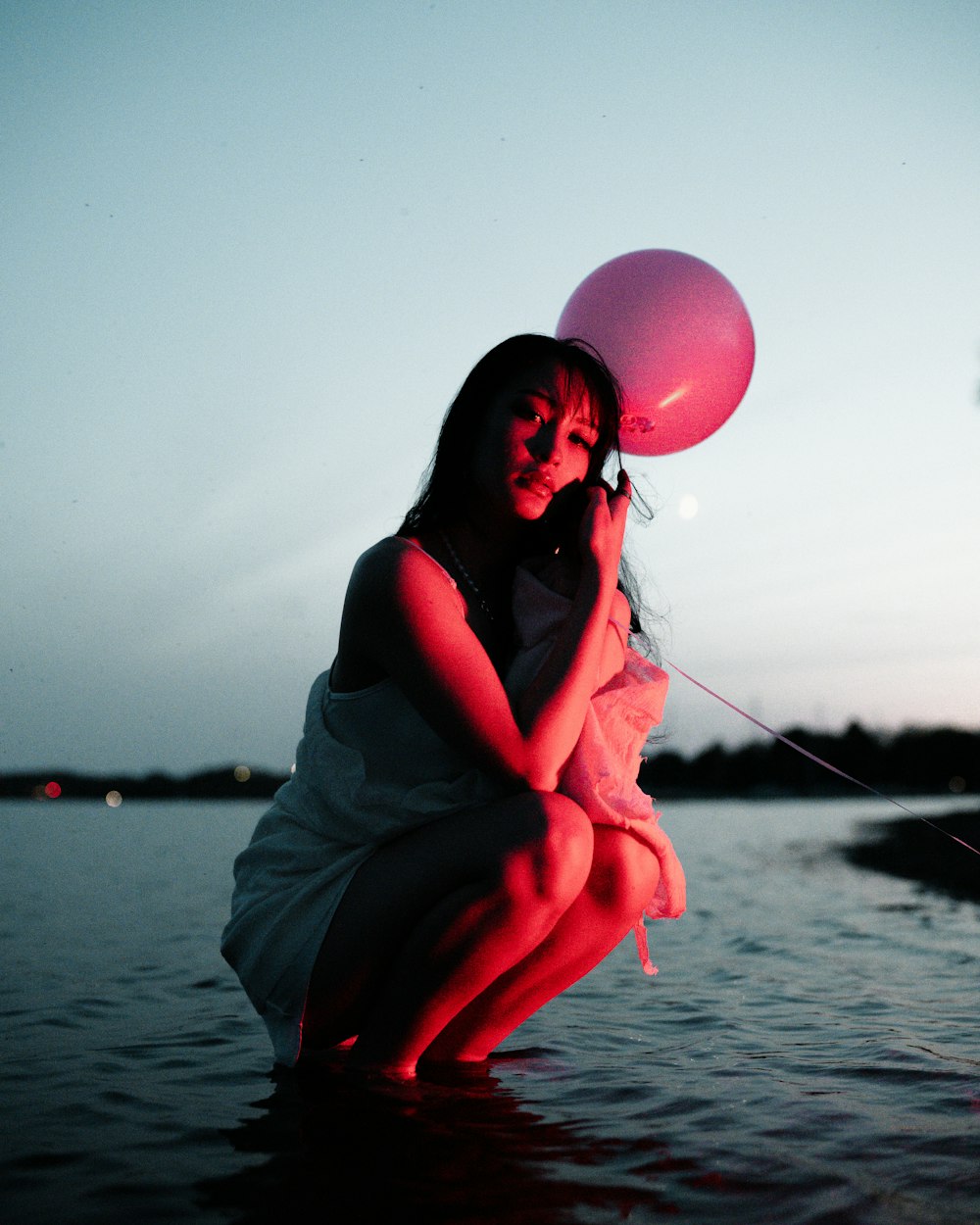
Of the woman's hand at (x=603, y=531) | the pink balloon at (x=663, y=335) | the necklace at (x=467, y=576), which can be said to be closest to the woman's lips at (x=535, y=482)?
the woman's hand at (x=603, y=531)

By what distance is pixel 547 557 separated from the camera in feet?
9.30

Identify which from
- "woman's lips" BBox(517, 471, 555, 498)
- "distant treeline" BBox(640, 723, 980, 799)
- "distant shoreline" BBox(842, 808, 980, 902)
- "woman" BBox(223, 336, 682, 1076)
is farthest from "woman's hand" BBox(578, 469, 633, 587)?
"distant treeline" BBox(640, 723, 980, 799)

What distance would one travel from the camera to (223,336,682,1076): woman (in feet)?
7.47

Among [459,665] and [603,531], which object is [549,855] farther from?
[603,531]

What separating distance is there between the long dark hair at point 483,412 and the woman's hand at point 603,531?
0.31 ft

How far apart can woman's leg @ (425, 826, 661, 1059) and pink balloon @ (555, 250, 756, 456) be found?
1.25 m

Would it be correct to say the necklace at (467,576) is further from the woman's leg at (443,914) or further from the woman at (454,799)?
the woman's leg at (443,914)

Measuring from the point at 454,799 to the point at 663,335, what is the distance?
4.94 feet

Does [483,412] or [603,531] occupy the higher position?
[483,412]

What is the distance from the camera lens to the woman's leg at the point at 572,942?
251 centimetres

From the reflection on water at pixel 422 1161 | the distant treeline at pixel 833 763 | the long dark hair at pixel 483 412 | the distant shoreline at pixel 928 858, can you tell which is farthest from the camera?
the distant treeline at pixel 833 763

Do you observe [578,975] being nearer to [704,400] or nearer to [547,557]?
[547,557]

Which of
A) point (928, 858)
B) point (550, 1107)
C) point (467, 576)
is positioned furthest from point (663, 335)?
point (928, 858)

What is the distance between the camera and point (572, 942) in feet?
8.38
